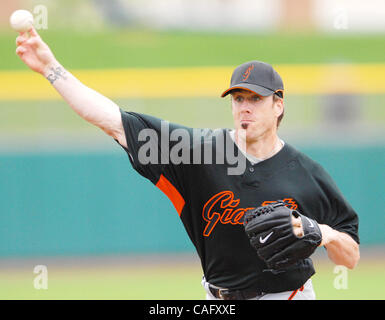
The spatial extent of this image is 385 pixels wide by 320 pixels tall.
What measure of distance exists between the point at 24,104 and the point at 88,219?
1968 millimetres

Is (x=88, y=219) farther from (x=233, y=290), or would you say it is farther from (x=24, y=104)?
(x=233, y=290)

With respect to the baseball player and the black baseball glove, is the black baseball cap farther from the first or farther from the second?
the black baseball glove

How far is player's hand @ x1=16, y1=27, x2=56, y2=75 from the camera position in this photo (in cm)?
327

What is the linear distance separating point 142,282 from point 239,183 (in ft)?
16.1

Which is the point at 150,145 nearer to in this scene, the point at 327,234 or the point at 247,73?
the point at 247,73

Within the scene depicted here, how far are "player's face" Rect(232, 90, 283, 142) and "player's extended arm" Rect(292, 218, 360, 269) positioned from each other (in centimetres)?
59

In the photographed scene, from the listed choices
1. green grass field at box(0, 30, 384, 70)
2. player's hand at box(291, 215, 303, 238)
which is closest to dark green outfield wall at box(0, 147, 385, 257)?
green grass field at box(0, 30, 384, 70)

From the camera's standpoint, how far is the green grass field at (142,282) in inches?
291

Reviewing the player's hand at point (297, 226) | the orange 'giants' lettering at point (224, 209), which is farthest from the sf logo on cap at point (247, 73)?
the player's hand at point (297, 226)

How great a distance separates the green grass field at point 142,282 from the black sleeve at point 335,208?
374cm

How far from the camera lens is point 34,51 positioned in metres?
3.30

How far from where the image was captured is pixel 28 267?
8.53m

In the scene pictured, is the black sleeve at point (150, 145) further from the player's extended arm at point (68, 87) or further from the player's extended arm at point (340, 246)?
the player's extended arm at point (340, 246)

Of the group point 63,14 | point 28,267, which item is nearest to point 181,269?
point 28,267
